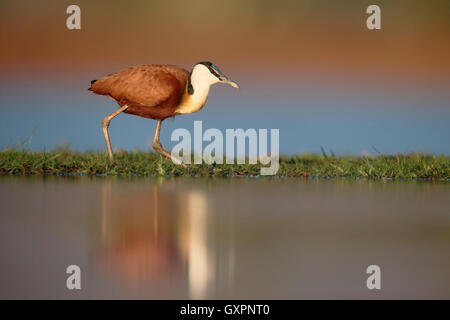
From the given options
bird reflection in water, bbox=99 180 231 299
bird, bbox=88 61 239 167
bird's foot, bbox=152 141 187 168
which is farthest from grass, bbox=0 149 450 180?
bird reflection in water, bbox=99 180 231 299

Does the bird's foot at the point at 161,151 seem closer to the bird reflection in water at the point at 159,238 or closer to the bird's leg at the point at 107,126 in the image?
the bird's leg at the point at 107,126

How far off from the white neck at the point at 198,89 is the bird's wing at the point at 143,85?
0.55 feet

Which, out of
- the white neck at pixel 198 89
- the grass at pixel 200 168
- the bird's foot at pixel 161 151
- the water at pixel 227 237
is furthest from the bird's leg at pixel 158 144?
the water at pixel 227 237

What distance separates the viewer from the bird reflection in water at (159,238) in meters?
3.48

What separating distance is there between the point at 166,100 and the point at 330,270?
4901mm

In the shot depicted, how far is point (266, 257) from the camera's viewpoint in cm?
392

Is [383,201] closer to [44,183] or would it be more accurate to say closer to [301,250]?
[301,250]

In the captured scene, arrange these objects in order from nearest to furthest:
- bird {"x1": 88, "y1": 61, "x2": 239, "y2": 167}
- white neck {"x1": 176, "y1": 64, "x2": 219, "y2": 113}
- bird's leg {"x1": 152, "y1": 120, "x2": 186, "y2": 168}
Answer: bird {"x1": 88, "y1": 61, "x2": 239, "y2": 167}
white neck {"x1": 176, "y1": 64, "x2": 219, "y2": 113}
bird's leg {"x1": 152, "y1": 120, "x2": 186, "y2": 168}

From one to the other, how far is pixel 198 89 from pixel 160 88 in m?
0.52

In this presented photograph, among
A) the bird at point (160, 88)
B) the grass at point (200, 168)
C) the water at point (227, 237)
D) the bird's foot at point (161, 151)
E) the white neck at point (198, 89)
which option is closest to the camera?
the water at point (227, 237)

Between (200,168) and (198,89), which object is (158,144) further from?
(198,89)

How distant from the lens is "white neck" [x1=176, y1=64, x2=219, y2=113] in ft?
27.3

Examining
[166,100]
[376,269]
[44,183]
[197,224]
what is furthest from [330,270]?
[166,100]

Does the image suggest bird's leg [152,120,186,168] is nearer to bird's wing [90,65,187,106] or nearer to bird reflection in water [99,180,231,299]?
bird's wing [90,65,187,106]
